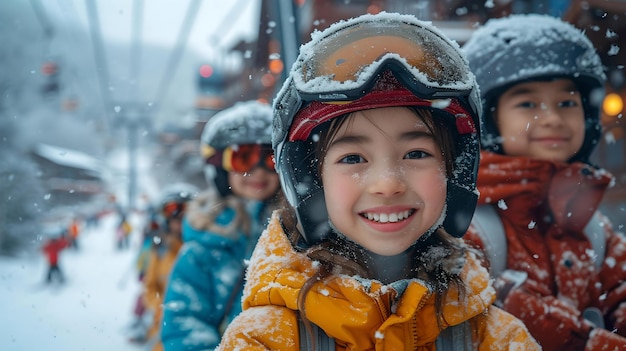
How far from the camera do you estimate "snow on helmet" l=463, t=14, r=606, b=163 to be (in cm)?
189

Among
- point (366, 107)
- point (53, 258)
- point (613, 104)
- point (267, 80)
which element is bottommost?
point (53, 258)

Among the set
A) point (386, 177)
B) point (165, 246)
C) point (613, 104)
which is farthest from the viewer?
point (165, 246)

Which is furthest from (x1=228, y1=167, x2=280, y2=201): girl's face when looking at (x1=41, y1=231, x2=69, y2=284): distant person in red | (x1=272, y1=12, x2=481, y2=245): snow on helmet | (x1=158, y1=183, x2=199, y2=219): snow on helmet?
(x1=41, y1=231, x2=69, y2=284): distant person in red

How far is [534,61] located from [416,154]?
40.2 inches

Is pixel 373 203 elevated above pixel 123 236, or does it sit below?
above

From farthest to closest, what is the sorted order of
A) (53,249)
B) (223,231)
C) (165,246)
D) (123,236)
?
(123,236)
(53,249)
(165,246)
(223,231)

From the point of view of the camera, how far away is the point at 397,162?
1.19m

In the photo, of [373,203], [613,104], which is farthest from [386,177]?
[613,104]

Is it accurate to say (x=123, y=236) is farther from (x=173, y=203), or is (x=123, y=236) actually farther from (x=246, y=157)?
(x=246, y=157)

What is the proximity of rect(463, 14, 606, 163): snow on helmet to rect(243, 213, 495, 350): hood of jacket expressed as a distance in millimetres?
992

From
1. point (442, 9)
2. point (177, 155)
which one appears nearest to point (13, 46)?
point (442, 9)

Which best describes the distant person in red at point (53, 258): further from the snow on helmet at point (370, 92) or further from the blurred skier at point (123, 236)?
the snow on helmet at point (370, 92)

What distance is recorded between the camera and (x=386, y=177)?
1.15 metres

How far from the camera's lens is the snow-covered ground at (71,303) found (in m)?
3.38
